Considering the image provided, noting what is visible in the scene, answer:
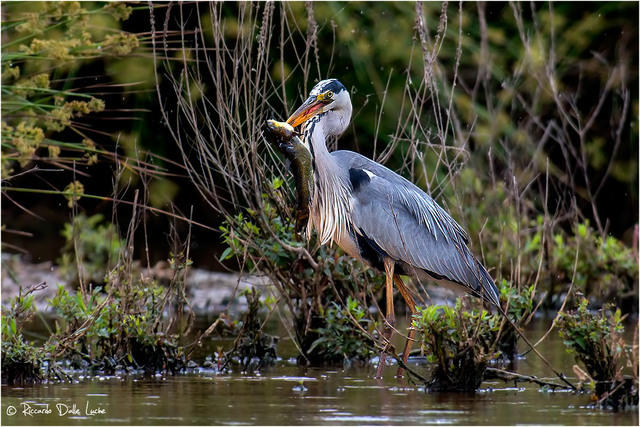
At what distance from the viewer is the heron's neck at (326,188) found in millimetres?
7926

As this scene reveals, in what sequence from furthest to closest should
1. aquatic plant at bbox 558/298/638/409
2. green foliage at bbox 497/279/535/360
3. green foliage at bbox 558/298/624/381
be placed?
green foliage at bbox 497/279/535/360
green foliage at bbox 558/298/624/381
aquatic plant at bbox 558/298/638/409

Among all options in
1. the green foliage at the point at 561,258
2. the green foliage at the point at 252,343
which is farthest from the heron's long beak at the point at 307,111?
the green foliage at the point at 561,258

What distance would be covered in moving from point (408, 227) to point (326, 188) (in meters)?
0.63

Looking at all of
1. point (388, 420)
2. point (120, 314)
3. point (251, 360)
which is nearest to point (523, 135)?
point (251, 360)

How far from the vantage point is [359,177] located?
799 centimetres

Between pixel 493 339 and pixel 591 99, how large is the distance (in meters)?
6.88

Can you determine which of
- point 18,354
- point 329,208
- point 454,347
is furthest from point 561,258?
point 18,354

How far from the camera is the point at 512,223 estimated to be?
372 inches

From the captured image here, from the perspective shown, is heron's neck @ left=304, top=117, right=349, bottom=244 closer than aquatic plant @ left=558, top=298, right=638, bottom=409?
No

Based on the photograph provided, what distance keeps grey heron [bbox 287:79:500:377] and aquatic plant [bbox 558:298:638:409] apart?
133cm

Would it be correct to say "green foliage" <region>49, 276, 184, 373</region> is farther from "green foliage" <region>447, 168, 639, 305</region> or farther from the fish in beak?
"green foliage" <region>447, 168, 639, 305</region>

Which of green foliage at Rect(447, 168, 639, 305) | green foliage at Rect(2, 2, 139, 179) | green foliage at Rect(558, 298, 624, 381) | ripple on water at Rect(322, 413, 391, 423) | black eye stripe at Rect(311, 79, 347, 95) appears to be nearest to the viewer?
ripple on water at Rect(322, 413, 391, 423)

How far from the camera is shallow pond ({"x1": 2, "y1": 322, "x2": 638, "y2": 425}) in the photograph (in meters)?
5.80

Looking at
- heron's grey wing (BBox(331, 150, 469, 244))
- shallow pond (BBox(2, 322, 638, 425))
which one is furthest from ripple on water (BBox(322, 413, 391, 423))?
heron's grey wing (BBox(331, 150, 469, 244))
